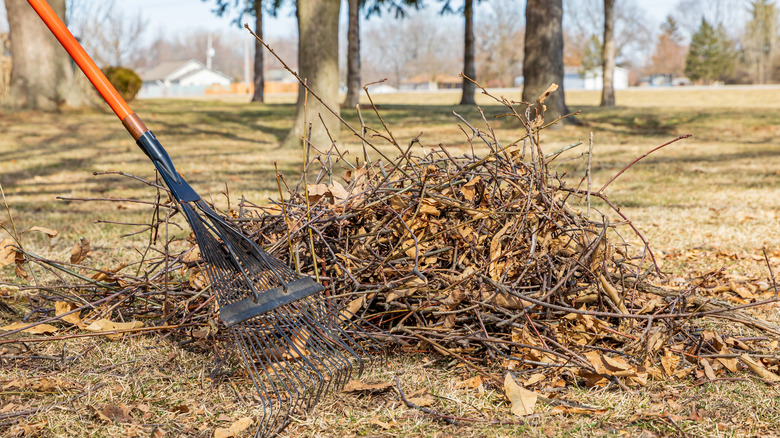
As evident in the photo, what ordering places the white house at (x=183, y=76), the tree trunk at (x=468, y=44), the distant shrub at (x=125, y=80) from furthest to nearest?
the white house at (x=183, y=76)
the tree trunk at (x=468, y=44)
the distant shrub at (x=125, y=80)

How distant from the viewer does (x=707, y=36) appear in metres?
60.8

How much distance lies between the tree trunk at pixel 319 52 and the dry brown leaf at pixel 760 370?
776 cm

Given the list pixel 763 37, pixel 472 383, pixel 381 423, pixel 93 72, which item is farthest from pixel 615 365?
pixel 763 37

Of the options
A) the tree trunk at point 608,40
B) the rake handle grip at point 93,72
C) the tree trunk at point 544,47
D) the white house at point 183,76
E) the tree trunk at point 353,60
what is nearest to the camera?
the rake handle grip at point 93,72

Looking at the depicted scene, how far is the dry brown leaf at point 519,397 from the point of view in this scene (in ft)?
6.47

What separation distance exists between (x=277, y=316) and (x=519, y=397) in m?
0.86

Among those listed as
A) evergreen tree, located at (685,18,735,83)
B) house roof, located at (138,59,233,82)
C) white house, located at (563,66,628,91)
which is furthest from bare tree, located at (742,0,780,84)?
house roof, located at (138,59,233,82)

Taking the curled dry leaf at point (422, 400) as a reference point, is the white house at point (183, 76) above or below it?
above

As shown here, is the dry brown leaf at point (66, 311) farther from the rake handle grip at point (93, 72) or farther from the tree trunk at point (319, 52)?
the tree trunk at point (319, 52)

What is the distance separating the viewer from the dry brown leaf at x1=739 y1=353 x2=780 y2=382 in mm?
2170

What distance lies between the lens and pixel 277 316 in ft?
6.98

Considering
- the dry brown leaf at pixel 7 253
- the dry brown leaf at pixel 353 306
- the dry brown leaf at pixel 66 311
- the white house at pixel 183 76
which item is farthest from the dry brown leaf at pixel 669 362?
the white house at pixel 183 76

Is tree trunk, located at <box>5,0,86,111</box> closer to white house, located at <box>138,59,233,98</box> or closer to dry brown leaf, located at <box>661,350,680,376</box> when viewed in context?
dry brown leaf, located at <box>661,350,680,376</box>

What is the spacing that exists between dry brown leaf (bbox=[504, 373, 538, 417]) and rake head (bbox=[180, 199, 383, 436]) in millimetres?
499
